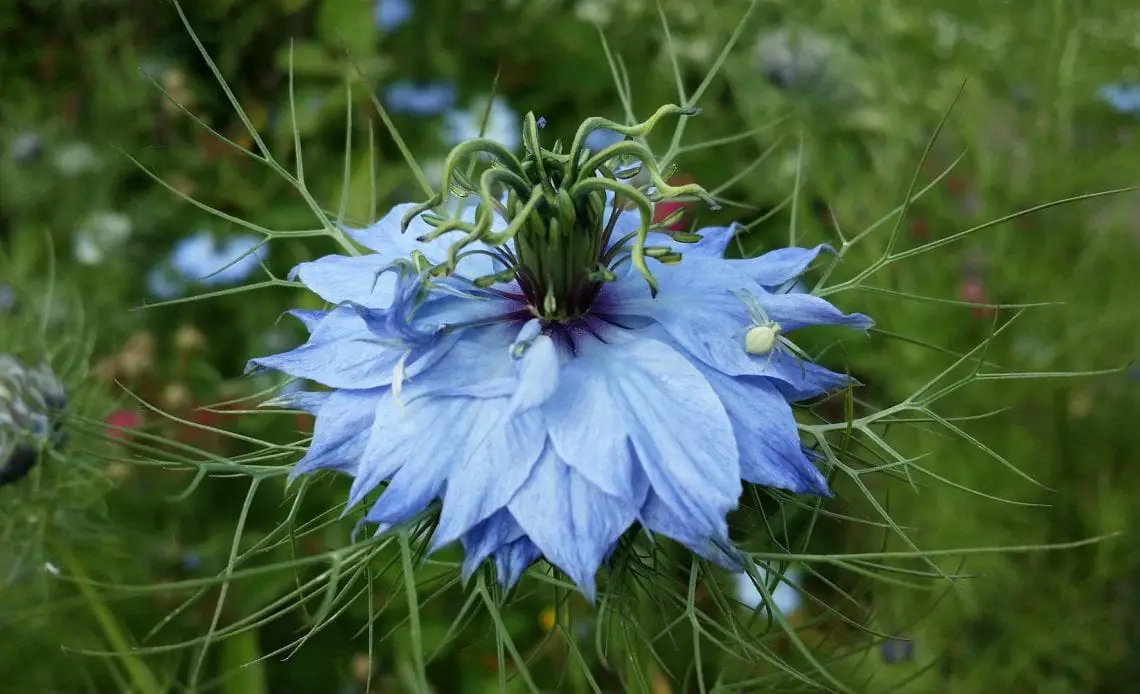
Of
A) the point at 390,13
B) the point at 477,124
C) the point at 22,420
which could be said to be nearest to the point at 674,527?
the point at 22,420

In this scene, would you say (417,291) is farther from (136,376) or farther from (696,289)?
(136,376)

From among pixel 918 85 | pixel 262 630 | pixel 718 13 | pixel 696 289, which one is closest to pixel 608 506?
pixel 696 289

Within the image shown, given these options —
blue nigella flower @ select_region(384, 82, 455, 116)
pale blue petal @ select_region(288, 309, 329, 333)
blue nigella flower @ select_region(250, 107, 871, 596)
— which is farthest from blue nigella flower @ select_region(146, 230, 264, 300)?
blue nigella flower @ select_region(250, 107, 871, 596)

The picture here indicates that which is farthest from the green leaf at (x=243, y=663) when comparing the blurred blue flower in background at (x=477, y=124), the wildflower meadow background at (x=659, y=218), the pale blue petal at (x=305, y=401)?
the blurred blue flower in background at (x=477, y=124)

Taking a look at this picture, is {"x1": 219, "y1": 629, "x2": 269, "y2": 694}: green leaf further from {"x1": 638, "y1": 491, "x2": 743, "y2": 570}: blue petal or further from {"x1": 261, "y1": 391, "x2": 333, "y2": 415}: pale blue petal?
{"x1": 638, "y1": 491, "x2": 743, "y2": 570}: blue petal

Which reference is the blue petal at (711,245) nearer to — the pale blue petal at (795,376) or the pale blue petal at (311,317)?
the pale blue petal at (795,376)

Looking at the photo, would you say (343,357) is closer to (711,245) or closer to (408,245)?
(408,245)
